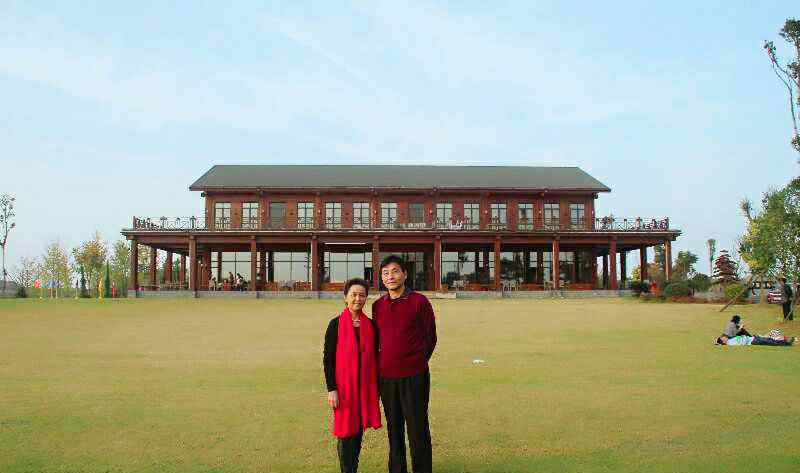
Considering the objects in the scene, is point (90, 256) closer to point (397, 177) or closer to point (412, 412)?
point (397, 177)

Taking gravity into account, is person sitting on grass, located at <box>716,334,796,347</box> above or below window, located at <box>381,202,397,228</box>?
below

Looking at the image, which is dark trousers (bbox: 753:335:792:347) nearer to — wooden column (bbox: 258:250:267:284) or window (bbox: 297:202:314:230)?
window (bbox: 297:202:314:230)

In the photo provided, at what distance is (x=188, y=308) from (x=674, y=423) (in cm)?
2478

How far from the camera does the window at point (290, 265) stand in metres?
46.2

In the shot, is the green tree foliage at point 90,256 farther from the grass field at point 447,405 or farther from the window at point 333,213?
the grass field at point 447,405

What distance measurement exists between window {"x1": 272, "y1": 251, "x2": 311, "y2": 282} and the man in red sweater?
41433mm

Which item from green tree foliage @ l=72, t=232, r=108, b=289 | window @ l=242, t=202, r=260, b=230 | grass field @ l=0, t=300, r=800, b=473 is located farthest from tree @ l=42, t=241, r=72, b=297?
grass field @ l=0, t=300, r=800, b=473

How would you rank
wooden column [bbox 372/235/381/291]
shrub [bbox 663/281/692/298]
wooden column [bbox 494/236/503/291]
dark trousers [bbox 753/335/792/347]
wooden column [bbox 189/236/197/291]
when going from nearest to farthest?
1. dark trousers [bbox 753/335/792/347]
2. shrub [bbox 663/281/692/298]
3. wooden column [bbox 189/236/197/291]
4. wooden column [bbox 372/235/381/291]
5. wooden column [bbox 494/236/503/291]

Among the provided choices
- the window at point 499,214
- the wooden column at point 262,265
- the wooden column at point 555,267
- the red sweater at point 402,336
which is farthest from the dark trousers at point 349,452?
the wooden column at point 262,265

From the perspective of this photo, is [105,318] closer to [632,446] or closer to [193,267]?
[193,267]

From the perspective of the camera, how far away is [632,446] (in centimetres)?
630

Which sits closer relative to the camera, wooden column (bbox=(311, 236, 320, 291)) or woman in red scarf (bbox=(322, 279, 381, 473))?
woman in red scarf (bbox=(322, 279, 381, 473))

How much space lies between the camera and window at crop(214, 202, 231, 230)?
45694 mm

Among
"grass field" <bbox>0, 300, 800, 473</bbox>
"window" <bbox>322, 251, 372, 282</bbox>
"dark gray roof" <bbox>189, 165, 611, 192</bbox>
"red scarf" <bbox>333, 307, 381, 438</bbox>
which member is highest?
"dark gray roof" <bbox>189, 165, 611, 192</bbox>
